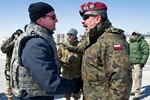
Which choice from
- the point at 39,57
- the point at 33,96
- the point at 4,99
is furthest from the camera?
the point at 4,99

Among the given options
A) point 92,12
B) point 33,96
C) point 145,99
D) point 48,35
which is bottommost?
point 145,99

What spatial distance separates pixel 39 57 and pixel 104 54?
2.17 ft

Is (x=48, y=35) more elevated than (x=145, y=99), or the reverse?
(x=48, y=35)

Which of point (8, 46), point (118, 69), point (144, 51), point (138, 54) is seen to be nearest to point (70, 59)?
point (8, 46)

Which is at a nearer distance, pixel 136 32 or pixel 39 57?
pixel 39 57

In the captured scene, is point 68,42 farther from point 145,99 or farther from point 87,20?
point 87,20

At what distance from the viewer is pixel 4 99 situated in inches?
362

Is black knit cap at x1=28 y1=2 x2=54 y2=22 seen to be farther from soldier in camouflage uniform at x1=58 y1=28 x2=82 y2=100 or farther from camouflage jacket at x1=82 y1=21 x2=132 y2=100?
soldier in camouflage uniform at x1=58 y1=28 x2=82 y2=100

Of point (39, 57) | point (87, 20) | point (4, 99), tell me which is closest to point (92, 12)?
point (87, 20)

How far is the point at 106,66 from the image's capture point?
3.22 meters

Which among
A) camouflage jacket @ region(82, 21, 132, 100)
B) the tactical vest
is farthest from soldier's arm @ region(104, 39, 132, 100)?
the tactical vest

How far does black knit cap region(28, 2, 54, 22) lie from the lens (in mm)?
3359

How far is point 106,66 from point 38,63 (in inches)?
27.2

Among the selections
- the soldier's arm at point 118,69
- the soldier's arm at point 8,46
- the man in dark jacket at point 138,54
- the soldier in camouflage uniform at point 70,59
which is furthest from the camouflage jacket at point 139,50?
the soldier's arm at point 118,69
